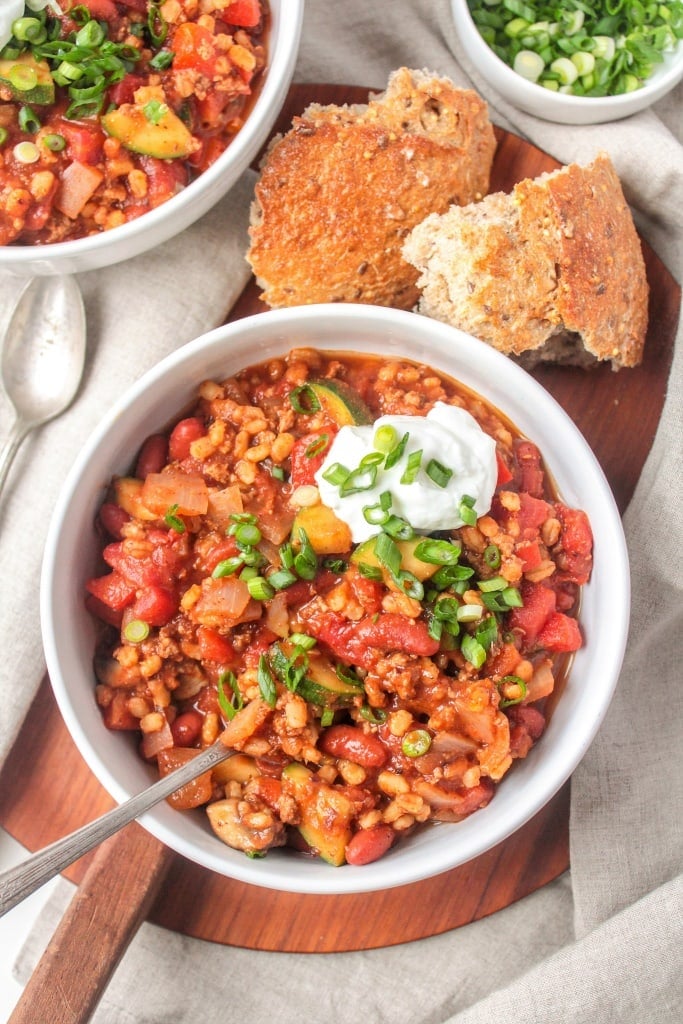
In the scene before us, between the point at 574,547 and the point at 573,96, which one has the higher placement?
the point at 573,96

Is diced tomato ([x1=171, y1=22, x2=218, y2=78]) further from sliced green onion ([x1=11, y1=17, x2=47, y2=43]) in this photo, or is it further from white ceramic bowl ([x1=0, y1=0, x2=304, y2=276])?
sliced green onion ([x1=11, y1=17, x2=47, y2=43])

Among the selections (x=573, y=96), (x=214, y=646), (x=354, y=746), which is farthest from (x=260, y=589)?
(x=573, y=96)

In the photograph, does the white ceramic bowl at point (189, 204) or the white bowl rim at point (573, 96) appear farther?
the white bowl rim at point (573, 96)

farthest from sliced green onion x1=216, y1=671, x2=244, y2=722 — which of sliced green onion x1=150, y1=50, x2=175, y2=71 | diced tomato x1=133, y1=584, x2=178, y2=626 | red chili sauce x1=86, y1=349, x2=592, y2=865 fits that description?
sliced green onion x1=150, y1=50, x2=175, y2=71

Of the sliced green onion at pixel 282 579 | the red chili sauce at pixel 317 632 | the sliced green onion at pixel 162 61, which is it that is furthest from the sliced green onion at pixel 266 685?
the sliced green onion at pixel 162 61

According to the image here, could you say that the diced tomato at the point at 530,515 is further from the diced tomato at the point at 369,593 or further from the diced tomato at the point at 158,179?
the diced tomato at the point at 158,179

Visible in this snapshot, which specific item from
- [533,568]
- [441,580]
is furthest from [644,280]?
[441,580]

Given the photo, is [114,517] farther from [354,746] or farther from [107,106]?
[107,106]
